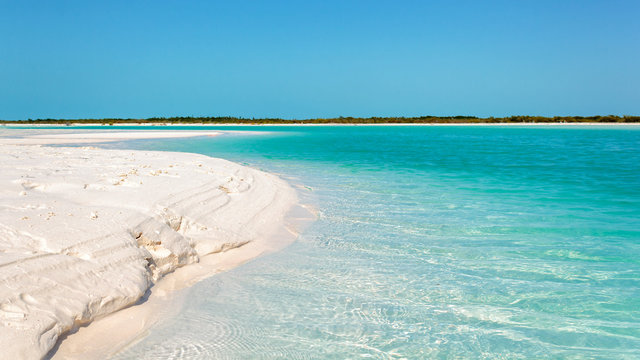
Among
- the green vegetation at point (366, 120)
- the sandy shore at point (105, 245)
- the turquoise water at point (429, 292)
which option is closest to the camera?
the sandy shore at point (105, 245)

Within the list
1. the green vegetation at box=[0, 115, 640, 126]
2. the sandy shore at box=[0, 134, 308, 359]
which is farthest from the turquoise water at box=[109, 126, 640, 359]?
the green vegetation at box=[0, 115, 640, 126]

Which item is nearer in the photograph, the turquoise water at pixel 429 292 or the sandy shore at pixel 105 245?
the sandy shore at pixel 105 245

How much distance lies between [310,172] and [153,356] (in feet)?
35.5

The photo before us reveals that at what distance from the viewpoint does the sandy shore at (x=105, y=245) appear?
2.84 meters

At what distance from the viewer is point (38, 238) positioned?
3.70m

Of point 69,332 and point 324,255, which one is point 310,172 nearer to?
point 324,255

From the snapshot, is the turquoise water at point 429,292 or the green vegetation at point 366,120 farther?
the green vegetation at point 366,120

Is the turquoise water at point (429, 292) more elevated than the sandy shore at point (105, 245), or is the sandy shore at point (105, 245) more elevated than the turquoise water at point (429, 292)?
the sandy shore at point (105, 245)

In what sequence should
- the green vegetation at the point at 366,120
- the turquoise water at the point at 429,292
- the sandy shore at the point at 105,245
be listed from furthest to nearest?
1. the green vegetation at the point at 366,120
2. the turquoise water at the point at 429,292
3. the sandy shore at the point at 105,245

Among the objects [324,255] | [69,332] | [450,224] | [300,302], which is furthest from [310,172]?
[69,332]

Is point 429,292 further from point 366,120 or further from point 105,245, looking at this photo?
point 366,120

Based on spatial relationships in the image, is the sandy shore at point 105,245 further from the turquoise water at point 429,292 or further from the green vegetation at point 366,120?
the green vegetation at point 366,120

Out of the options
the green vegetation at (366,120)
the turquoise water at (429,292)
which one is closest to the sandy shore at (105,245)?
the turquoise water at (429,292)

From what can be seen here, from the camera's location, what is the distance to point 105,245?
386cm
